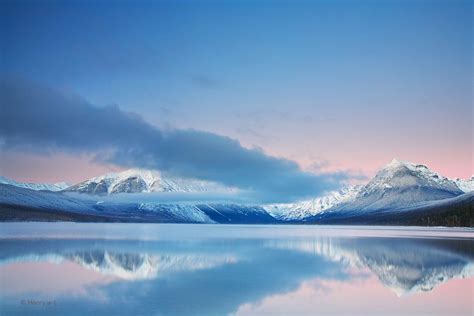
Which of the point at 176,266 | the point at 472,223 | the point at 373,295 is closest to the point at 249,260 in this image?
the point at 176,266

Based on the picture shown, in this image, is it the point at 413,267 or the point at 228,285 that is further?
the point at 413,267

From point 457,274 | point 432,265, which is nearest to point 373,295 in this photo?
point 457,274

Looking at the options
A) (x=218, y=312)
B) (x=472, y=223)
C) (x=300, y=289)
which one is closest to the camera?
(x=218, y=312)

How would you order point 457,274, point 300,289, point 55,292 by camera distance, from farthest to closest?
point 457,274 < point 300,289 < point 55,292

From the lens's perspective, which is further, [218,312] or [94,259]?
[94,259]

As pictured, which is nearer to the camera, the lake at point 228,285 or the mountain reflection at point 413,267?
the lake at point 228,285

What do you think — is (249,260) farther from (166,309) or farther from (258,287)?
(166,309)

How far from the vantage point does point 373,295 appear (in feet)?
85.1

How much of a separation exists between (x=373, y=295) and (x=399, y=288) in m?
3.08

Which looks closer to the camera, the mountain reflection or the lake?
the lake

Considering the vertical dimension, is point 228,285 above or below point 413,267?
below

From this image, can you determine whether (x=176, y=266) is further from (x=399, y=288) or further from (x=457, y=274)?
(x=457, y=274)

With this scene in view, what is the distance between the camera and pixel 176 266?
36.9 metres

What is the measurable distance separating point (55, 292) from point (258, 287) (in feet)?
34.1
